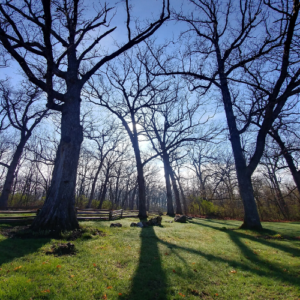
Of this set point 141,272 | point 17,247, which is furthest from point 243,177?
point 17,247

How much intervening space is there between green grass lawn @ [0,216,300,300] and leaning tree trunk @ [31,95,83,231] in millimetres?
1047

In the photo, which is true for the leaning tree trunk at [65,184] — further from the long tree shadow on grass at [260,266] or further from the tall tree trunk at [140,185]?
the tall tree trunk at [140,185]

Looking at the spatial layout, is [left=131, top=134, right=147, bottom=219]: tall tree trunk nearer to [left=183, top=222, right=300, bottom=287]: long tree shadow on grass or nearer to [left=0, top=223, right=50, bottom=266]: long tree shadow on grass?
[left=183, top=222, right=300, bottom=287]: long tree shadow on grass

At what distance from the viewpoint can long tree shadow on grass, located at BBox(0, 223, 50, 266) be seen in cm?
342

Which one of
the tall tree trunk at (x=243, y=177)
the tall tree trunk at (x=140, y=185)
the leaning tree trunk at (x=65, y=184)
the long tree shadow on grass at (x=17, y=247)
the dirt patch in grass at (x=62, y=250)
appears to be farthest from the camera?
the tall tree trunk at (x=140, y=185)

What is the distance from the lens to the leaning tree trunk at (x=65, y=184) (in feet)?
18.6

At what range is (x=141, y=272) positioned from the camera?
3305mm

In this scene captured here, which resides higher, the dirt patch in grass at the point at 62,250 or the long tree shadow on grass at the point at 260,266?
the dirt patch in grass at the point at 62,250

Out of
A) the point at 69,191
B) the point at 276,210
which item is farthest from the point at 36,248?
the point at 276,210

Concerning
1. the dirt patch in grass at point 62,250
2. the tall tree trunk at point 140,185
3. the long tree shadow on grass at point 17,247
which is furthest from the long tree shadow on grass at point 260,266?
the tall tree trunk at point 140,185

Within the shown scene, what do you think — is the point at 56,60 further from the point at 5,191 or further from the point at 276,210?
the point at 276,210

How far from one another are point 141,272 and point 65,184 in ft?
13.6

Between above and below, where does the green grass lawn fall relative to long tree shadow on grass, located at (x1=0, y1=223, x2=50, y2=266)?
below

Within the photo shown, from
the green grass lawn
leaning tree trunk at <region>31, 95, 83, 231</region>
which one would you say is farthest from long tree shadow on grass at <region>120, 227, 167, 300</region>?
leaning tree trunk at <region>31, 95, 83, 231</region>
